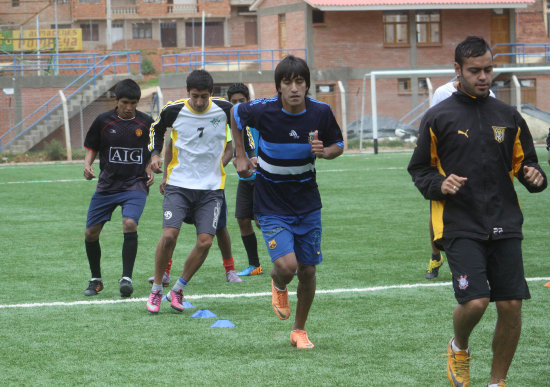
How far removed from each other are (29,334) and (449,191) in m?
3.46

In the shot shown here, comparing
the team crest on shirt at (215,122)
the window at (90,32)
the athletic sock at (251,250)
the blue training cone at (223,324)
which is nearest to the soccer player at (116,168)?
the team crest on shirt at (215,122)

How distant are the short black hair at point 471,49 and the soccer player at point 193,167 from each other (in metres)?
2.98

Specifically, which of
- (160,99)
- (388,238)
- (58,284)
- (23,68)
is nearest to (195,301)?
(58,284)

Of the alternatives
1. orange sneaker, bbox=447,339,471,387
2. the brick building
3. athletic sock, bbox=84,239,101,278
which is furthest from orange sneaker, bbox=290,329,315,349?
the brick building

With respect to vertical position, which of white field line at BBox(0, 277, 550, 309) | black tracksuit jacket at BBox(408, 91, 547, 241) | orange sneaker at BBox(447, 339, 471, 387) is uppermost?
black tracksuit jacket at BBox(408, 91, 547, 241)

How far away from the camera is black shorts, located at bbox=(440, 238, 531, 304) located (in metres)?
4.58

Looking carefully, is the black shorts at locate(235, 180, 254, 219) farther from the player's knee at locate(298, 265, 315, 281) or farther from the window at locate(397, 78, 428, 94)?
the window at locate(397, 78, 428, 94)

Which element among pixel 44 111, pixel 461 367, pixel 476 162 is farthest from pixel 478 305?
pixel 44 111

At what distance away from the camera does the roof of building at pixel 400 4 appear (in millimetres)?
39812

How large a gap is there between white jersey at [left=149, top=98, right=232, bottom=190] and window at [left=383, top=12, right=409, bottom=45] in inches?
1395

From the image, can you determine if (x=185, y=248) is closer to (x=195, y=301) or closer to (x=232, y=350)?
(x=195, y=301)

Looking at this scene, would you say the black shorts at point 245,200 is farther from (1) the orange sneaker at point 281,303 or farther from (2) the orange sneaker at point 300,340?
(2) the orange sneaker at point 300,340

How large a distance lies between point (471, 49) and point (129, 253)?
13.9 feet

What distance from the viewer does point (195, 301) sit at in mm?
7691
